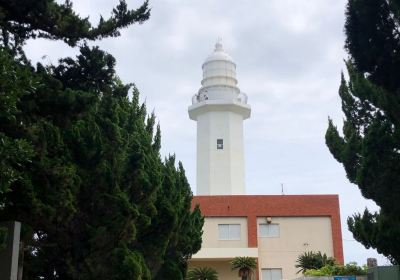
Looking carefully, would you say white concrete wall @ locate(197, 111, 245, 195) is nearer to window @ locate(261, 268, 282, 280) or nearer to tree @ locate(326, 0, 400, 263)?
window @ locate(261, 268, 282, 280)

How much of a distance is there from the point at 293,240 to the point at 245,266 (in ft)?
11.6

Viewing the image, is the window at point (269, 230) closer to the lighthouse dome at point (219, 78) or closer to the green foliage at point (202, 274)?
the green foliage at point (202, 274)

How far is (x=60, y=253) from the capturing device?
40.1 feet

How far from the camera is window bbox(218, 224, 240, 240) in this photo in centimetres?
3011

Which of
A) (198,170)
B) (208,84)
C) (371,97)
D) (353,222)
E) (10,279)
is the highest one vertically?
(208,84)

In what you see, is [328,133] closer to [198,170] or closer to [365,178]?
[365,178]

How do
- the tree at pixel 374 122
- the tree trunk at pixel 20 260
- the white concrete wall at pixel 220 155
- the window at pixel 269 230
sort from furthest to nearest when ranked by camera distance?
the white concrete wall at pixel 220 155 → the window at pixel 269 230 → the tree trunk at pixel 20 260 → the tree at pixel 374 122

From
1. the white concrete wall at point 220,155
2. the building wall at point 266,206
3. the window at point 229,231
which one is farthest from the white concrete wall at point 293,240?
the white concrete wall at point 220,155

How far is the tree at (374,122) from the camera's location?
934 centimetres

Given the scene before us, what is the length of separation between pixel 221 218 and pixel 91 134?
61.5 feet

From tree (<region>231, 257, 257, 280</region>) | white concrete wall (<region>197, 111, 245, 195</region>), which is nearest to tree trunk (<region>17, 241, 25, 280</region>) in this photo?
tree (<region>231, 257, 257, 280</region>)

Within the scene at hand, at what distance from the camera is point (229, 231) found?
30.2 m

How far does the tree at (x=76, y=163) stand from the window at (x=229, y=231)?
1325 centimetres

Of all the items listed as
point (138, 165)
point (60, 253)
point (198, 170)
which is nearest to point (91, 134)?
point (138, 165)
